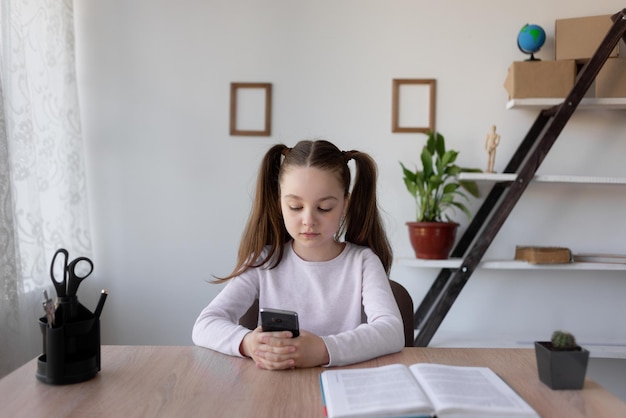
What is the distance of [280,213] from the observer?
1.63 m

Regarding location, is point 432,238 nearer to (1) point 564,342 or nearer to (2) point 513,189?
(2) point 513,189

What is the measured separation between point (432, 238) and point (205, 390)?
5.38 feet

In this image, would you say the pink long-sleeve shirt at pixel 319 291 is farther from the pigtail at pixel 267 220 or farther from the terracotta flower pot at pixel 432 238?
the terracotta flower pot at pixel 432 238

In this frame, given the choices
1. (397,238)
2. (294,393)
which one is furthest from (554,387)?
(397,238)

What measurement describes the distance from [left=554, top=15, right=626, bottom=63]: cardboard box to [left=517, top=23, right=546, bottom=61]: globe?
3.2 inches

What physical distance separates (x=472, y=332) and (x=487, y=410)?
1.93 m

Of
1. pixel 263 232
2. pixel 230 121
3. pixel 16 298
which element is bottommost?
pixel 16 298

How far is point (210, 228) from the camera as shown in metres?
2.75

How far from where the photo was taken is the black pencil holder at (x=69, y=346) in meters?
1.03

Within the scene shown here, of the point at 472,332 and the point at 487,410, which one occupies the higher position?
the point at 487,410

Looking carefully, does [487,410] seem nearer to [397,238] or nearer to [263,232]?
[263,232]

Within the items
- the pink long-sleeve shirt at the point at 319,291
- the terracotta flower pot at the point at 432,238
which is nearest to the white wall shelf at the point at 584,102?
the terracotta flower pot at the point at 432,238

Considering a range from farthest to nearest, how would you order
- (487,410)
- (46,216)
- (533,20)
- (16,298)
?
(533,20) → (46,216) → (16,298) → (487,410)

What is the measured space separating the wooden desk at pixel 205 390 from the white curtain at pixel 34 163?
3.39ft
